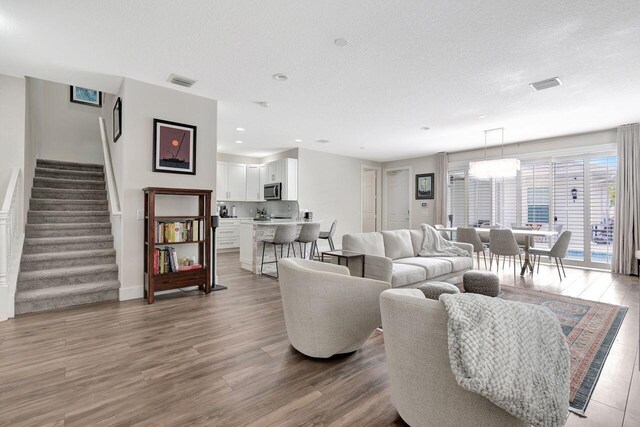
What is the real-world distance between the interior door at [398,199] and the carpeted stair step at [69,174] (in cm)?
714

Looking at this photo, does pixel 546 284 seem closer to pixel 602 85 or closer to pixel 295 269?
pixel 602 85

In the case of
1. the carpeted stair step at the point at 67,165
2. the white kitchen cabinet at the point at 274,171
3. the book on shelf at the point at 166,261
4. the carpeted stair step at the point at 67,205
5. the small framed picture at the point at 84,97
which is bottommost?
the book on shelf at the point at 166,261

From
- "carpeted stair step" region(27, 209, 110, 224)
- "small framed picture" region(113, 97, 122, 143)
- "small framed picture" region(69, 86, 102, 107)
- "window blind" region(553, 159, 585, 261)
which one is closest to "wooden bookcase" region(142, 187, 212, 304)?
"small framed picture" region(113, 97, 122, 143)

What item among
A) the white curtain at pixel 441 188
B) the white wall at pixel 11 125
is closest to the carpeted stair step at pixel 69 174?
the white wall at pixel 11 125

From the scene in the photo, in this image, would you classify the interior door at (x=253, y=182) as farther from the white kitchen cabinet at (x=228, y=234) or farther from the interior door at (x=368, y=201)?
the interior door at (x=368, y=201)

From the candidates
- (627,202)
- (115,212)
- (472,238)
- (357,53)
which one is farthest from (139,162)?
(627,202)

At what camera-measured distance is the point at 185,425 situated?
160 centimetres

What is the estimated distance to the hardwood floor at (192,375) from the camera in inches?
66.7

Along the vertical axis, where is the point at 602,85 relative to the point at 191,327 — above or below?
above

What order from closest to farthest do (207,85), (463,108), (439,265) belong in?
(207,85), (439,265), (463,108)

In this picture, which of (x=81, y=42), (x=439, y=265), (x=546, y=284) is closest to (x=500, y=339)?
(x=439, y=265)

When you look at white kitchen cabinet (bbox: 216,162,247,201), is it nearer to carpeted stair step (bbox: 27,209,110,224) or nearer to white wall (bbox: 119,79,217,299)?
carpeted stair step (bbox: 27,209,110,224)

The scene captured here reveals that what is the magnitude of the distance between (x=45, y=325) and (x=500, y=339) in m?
3.72

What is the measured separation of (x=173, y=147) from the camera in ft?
13.4
